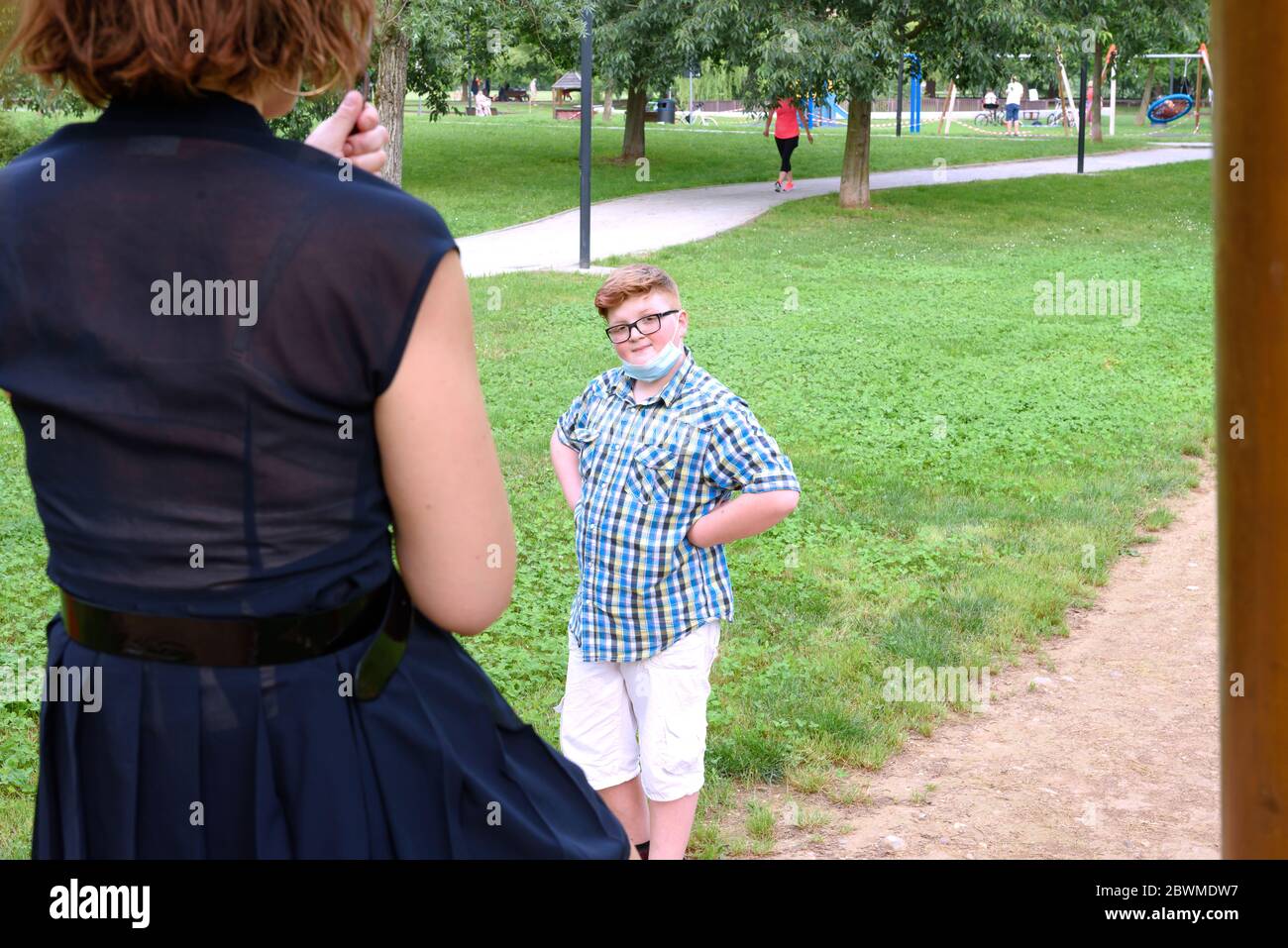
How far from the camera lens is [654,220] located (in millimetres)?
20797

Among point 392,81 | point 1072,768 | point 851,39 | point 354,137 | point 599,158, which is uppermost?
point 851,39

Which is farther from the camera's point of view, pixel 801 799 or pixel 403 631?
pixel 801 799

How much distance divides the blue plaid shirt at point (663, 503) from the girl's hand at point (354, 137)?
6.27 ft

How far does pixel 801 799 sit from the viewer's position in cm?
461

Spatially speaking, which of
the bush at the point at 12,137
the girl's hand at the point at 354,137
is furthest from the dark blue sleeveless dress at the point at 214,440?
the bush at the point at 12,137

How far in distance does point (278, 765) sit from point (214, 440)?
0.38 metres

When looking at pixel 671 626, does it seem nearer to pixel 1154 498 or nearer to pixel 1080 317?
pixel 1154 498

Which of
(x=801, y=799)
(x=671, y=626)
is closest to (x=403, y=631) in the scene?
(x=671, y=626)

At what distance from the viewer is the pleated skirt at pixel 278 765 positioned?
1679 mm

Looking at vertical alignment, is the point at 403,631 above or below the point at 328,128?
below

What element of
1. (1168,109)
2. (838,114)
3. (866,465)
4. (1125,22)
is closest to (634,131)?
(1125,22)

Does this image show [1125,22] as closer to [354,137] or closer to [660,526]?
[660,526]

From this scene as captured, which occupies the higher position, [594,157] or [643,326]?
[594,157]

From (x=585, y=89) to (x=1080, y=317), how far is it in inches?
206
